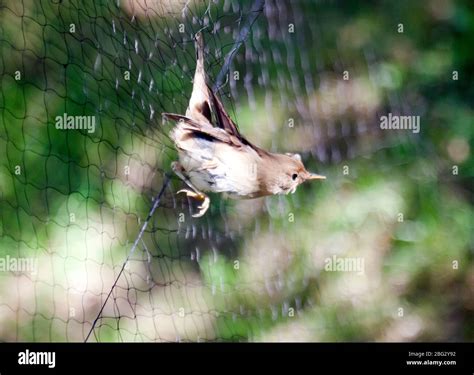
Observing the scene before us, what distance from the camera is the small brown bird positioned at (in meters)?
1.36

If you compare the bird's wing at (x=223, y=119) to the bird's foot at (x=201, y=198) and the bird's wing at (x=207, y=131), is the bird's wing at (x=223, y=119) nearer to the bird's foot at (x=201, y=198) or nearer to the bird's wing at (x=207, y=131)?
the bird's wing at (x=207, y=131)

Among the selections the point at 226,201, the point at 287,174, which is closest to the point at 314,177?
the point at 287,174

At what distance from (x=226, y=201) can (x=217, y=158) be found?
95 millimetres

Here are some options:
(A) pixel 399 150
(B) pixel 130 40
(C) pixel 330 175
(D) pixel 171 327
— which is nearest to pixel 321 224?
(C) pixel 330 175

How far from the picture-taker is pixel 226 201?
4.65 ft

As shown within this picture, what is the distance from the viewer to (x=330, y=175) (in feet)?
4.76

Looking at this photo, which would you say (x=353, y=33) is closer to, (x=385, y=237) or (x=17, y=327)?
(x=385, y=237)

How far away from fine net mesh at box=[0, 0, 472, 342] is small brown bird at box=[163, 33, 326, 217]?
0.03 meters

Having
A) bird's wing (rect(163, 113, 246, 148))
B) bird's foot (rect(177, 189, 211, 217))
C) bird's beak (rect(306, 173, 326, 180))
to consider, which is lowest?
bird's foot (rect(177, 189, 211, 217))

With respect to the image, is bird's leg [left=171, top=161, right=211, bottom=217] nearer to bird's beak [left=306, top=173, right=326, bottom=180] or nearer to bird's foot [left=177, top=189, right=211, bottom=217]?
bird's foot [left=177, top=189, right=211, bottom=217]

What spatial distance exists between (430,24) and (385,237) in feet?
1.28

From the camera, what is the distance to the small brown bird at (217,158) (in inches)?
53.7

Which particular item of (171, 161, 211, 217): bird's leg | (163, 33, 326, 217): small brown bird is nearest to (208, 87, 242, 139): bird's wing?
(163, 33, 326, 217): small brown bird
